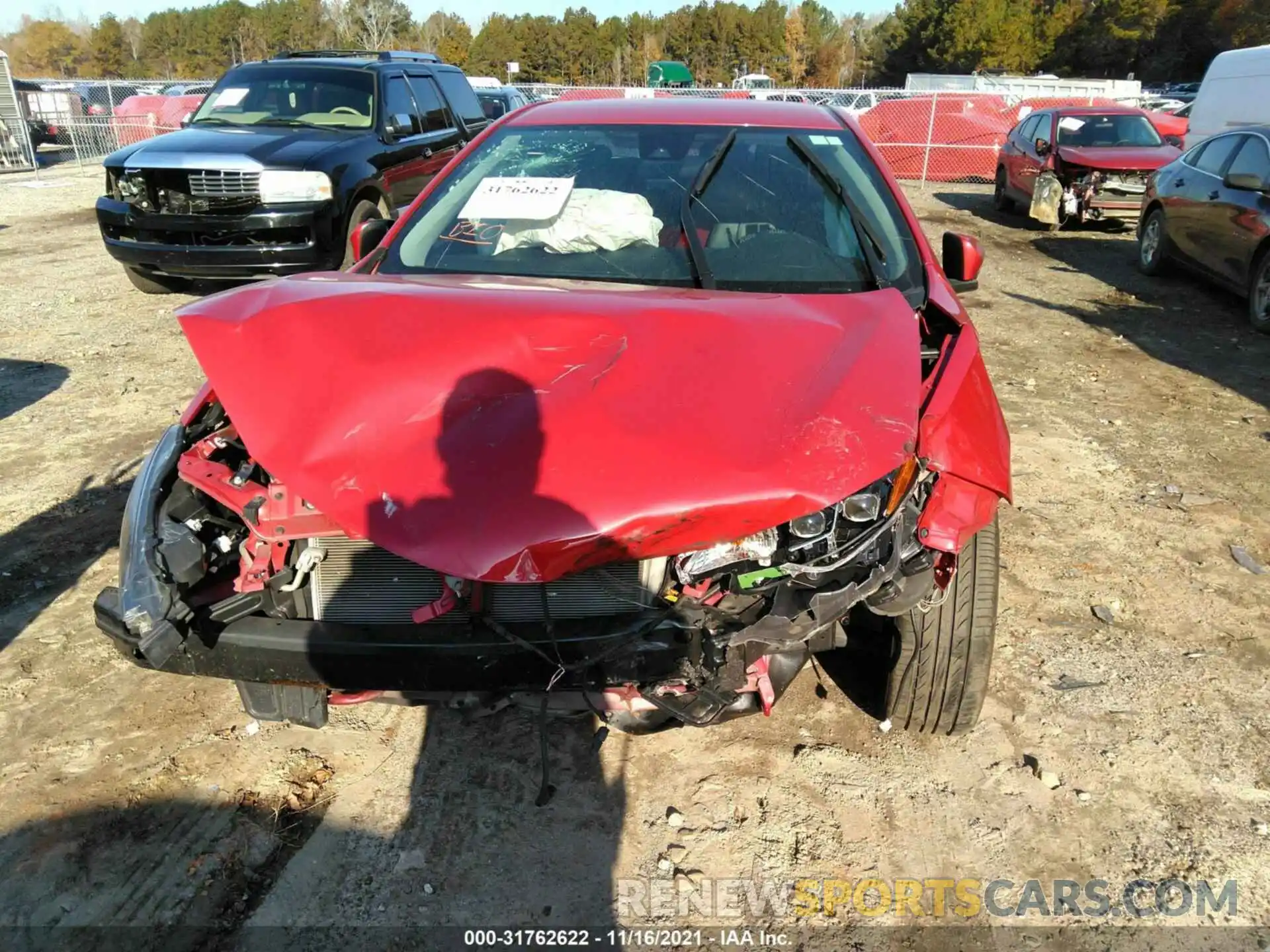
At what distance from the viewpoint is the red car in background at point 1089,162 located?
38.1ft

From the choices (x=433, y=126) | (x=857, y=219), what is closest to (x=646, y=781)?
(x=857, y=219)

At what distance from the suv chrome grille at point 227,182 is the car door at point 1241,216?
320 inches

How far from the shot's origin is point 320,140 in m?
7.42

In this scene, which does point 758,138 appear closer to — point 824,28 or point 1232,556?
point 1232,556

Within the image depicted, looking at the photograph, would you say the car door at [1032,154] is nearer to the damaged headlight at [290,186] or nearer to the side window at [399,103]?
the side window at [399,103]

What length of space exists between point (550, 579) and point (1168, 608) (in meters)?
2.96

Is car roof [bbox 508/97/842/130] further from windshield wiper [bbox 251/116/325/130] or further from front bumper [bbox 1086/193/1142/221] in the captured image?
front bumper [bbox 1086/193/1142/221]

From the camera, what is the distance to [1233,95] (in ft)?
38.5

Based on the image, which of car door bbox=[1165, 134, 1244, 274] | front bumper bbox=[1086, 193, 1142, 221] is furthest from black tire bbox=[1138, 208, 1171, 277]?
front bumper bbox=[1086, 193, 1142, 221]

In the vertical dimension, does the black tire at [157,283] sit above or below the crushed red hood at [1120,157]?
below

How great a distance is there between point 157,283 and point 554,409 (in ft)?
23.8

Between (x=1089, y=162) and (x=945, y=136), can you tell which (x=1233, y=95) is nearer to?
(x=1089, y=162)

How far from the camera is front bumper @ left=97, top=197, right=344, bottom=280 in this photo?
694cm

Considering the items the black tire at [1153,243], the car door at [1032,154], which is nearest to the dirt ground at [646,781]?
the black tire at [1153,243]
